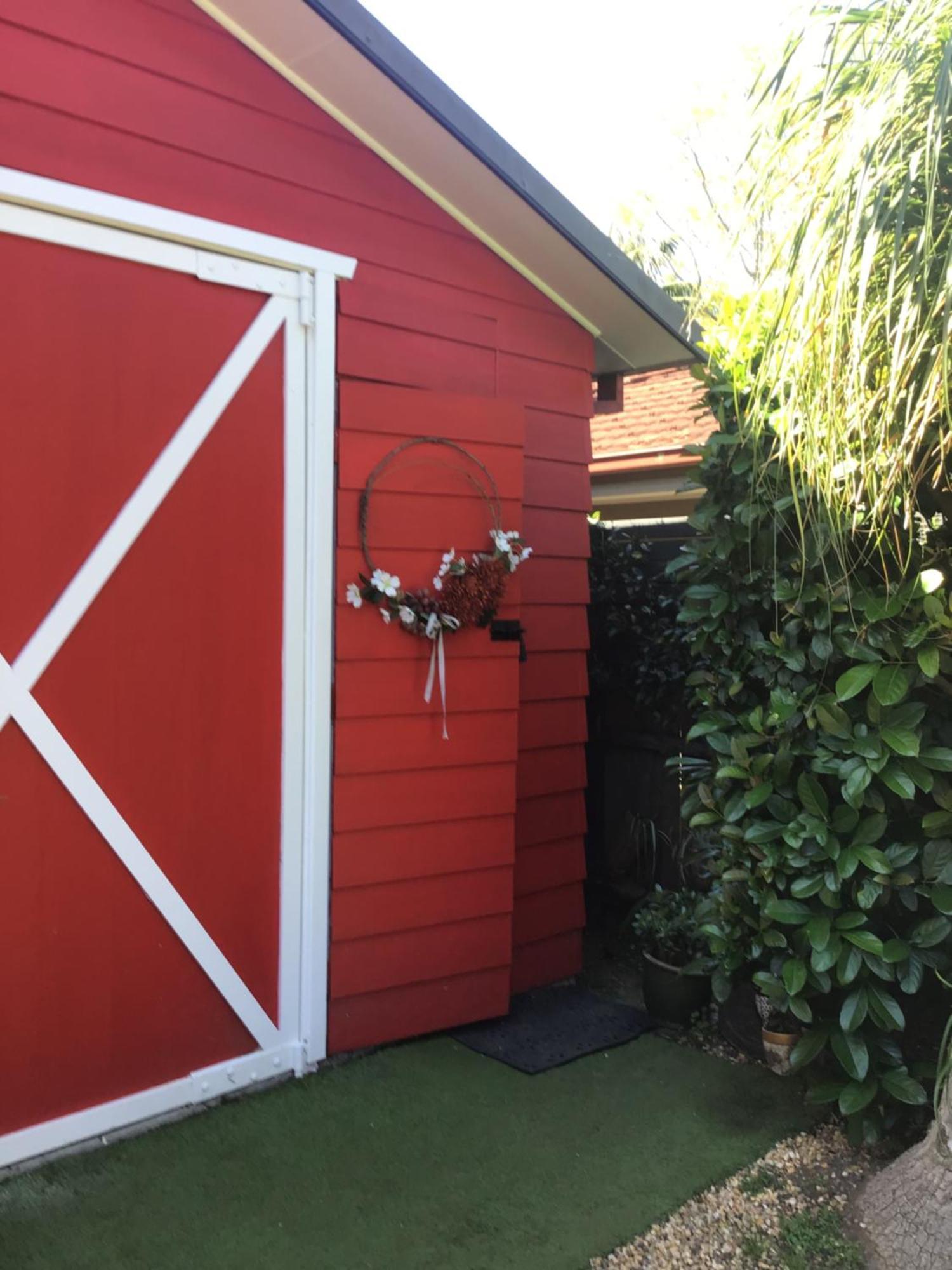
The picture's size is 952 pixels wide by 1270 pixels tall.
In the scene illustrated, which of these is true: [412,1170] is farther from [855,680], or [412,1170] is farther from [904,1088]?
[855,680]

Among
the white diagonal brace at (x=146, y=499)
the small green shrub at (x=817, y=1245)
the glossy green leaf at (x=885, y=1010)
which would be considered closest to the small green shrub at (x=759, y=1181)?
A: the small green shrub at (x=817, y=1245)

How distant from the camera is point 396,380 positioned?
3236mm

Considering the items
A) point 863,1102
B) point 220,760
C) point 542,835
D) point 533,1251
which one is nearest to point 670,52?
point 542,835

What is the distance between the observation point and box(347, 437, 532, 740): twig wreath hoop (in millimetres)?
→ 3088

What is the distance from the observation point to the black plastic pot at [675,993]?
345 centimetres

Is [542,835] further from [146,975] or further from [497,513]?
[146,975]

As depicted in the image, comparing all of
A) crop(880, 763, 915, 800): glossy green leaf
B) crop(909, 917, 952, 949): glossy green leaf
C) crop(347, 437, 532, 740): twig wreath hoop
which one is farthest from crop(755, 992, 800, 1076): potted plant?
crop(347, 437, 532, 740): twig wreath hoop

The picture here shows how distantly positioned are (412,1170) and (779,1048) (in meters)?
1.11

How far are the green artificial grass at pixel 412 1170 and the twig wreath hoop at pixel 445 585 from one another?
1103 millimetres

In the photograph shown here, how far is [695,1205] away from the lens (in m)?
2.46

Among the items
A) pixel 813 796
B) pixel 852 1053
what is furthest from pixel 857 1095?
pixel 813 796

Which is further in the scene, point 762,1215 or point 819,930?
point 819,930

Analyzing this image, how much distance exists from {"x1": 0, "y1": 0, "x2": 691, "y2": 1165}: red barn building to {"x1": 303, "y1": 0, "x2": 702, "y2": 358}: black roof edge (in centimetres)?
1

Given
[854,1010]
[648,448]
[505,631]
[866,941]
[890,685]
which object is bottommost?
[854,1010]
